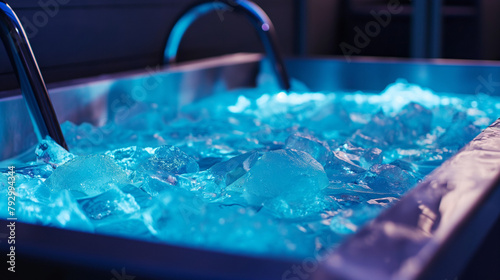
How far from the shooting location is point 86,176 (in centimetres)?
78

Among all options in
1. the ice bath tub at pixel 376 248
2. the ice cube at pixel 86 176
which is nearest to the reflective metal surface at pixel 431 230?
the ice bath tub at pixel 376 248

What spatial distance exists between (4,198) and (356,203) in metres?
0.47

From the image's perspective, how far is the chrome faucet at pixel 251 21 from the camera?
173cm

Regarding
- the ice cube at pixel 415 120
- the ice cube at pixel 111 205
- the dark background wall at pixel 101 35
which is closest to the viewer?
the ice cube at pixel 111 205

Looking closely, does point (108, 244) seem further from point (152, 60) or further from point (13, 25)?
point (152, 60)

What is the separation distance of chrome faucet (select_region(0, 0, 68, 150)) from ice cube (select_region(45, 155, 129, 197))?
30 cm

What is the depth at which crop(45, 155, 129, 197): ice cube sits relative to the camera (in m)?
0.77

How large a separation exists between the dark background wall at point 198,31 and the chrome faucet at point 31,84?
1.42 feet

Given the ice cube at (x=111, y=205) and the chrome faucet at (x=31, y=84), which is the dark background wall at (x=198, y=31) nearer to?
the chrome faucet at (x=31, y=84)

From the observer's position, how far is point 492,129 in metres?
0.78

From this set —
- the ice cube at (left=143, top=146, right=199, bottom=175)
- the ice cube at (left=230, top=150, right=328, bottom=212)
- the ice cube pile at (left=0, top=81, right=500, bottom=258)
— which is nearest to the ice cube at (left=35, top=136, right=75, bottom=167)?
the ice cube pile at (left=0, top=81, right=500, bottom=258)

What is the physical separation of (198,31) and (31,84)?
1515mm

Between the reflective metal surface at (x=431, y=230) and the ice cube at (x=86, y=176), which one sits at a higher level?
the reflective metal surface at (x=431, y=230)

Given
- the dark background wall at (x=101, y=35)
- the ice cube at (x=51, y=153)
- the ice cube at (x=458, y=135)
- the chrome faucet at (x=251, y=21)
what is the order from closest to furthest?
the ice cube at (x=51, y=153), the ice cube at (x=458, y=135), the dark background wall at (x=101, y=35), the chrome faucet at (x=251, y=21)
